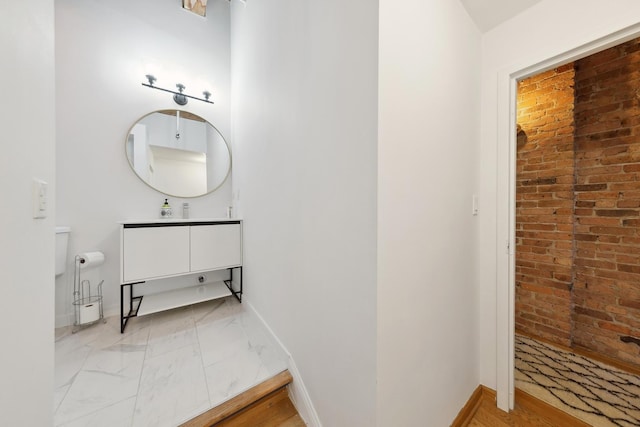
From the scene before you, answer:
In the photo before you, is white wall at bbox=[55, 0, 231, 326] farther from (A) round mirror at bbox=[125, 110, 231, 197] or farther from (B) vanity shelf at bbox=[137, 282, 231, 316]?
(B) vanity shelf at bbox=[137, 282, 231, 316]

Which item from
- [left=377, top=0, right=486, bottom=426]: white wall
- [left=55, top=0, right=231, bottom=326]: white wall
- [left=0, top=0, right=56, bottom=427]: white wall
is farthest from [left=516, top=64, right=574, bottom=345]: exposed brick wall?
[left=55, top=0, right=231, bottom=326]: white wall

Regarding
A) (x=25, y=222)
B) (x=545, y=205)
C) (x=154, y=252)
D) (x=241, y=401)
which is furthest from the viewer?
(x=545, y=205)

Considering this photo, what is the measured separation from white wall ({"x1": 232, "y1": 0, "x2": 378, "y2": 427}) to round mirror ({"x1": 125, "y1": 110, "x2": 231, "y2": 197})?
0.99 m

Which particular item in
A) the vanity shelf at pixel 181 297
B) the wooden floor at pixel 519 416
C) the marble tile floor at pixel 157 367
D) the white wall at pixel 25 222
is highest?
the white wall at pixel 25 222

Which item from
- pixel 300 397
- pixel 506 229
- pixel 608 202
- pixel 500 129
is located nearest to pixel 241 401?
pixel 300 397

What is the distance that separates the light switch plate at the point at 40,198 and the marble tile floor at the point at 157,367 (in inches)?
39.5

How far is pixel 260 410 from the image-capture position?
116 centimetres

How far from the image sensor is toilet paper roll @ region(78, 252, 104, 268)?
173 cm

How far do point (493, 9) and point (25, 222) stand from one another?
2226 millimetres

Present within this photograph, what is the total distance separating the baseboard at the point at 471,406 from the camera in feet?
3.95

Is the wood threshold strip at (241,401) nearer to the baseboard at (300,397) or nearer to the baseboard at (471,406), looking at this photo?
the baseboard at (300,397)

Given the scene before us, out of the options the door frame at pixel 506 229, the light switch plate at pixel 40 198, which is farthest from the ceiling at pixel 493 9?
the light switch plate at pixel 40 198

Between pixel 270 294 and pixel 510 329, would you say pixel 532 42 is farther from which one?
pixel 270 294

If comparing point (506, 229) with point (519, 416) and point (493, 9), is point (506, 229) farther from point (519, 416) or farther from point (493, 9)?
point (493, 9)
